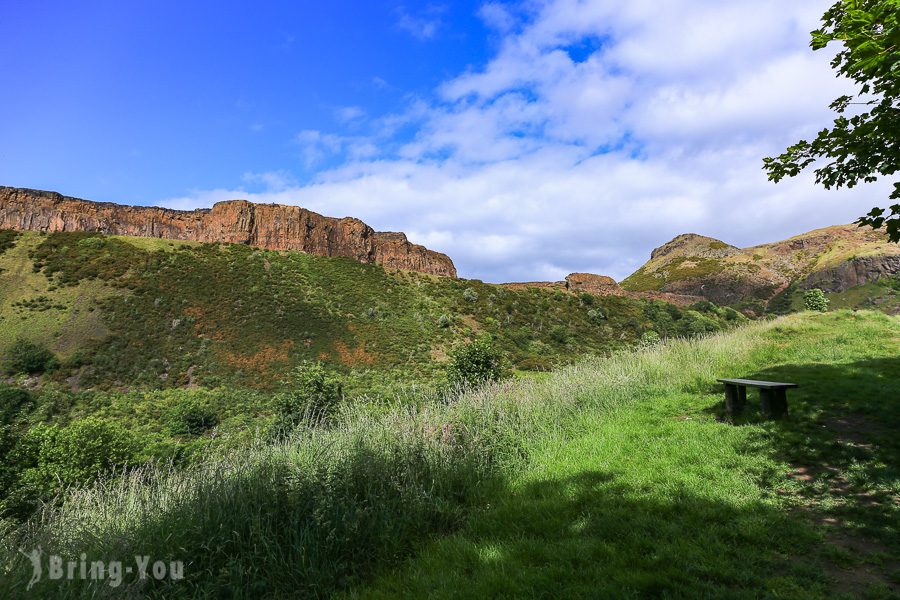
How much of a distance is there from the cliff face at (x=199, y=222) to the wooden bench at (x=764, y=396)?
7683 centimetres

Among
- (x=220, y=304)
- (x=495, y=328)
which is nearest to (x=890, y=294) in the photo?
(x=495, y=328)

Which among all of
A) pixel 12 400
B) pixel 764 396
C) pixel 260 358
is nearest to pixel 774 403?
pixel 764 396

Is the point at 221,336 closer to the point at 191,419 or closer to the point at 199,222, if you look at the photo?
the point at 191,419

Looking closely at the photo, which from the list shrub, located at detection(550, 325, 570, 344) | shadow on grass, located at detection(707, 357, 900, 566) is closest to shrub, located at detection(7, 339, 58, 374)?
shrub, located at detection(550, 325, 570, 344)

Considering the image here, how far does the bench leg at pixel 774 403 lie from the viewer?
662 cm

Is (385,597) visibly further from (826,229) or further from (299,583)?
(826,229)

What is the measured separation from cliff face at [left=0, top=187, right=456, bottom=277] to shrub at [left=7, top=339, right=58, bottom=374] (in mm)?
35318

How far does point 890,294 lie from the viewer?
59.0 metres

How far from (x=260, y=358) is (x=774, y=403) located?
151ft

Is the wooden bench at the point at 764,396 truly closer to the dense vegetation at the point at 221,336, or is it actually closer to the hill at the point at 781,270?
the dense vegetation at the point at 221,336

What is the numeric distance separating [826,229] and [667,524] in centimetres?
16787

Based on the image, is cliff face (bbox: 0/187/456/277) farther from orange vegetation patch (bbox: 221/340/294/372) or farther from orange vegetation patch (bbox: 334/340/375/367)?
orange vegetation patch (bbox: 334/340/375/367)

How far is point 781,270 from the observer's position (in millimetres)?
106750

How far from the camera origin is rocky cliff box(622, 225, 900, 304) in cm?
7950
